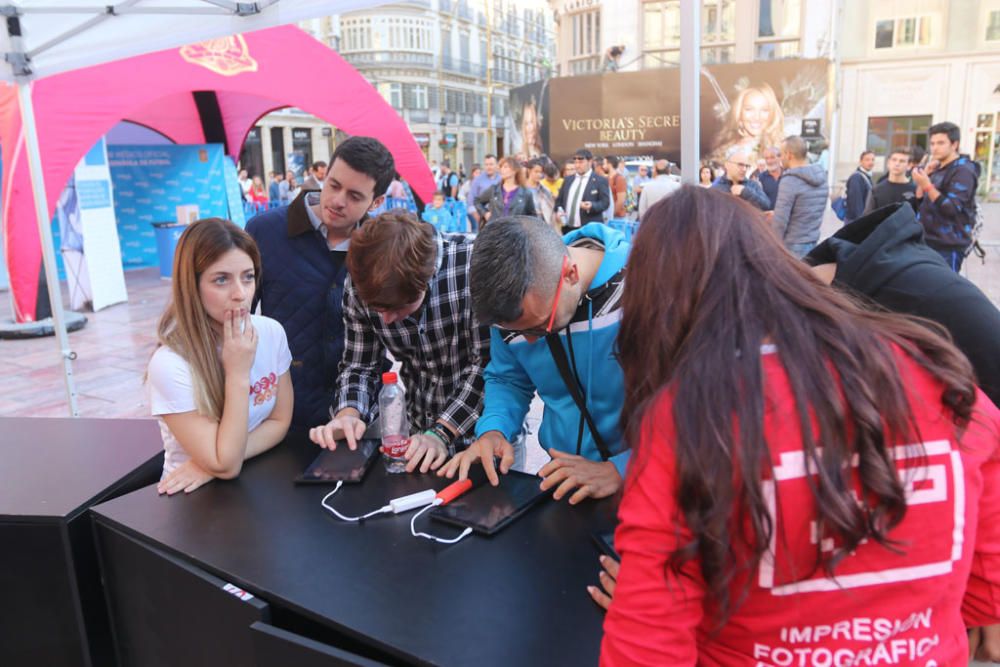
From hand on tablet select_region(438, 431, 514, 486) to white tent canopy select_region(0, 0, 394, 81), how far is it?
2.13 meters

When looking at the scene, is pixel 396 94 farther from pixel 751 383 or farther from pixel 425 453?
pixel 751 383

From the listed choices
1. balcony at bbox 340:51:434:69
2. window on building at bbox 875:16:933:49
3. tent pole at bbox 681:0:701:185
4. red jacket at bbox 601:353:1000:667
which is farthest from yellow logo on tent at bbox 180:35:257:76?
balcony at bbox 340:51:434:69

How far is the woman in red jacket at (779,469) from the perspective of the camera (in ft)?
2.50

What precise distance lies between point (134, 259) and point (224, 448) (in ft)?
39.1

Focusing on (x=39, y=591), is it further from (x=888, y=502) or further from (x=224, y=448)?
(x=888, y=502)

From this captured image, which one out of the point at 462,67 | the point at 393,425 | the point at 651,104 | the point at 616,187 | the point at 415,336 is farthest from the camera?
the point at 462,67

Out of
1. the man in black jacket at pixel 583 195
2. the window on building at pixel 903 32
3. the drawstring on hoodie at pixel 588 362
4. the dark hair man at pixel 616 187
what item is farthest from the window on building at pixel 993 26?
the drawstring on hoodie at pixel 588 362

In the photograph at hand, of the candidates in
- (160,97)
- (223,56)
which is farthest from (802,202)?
(160,97)

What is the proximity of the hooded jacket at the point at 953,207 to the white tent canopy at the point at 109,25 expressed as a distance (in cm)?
437

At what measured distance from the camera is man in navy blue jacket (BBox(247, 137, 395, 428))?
7.59 feet

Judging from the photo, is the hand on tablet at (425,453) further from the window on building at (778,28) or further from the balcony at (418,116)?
the balcony at (418,116)

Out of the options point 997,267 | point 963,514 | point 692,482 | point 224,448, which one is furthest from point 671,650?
point 997,267

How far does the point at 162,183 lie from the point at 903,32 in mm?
32616

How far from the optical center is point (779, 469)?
762 millimetres
